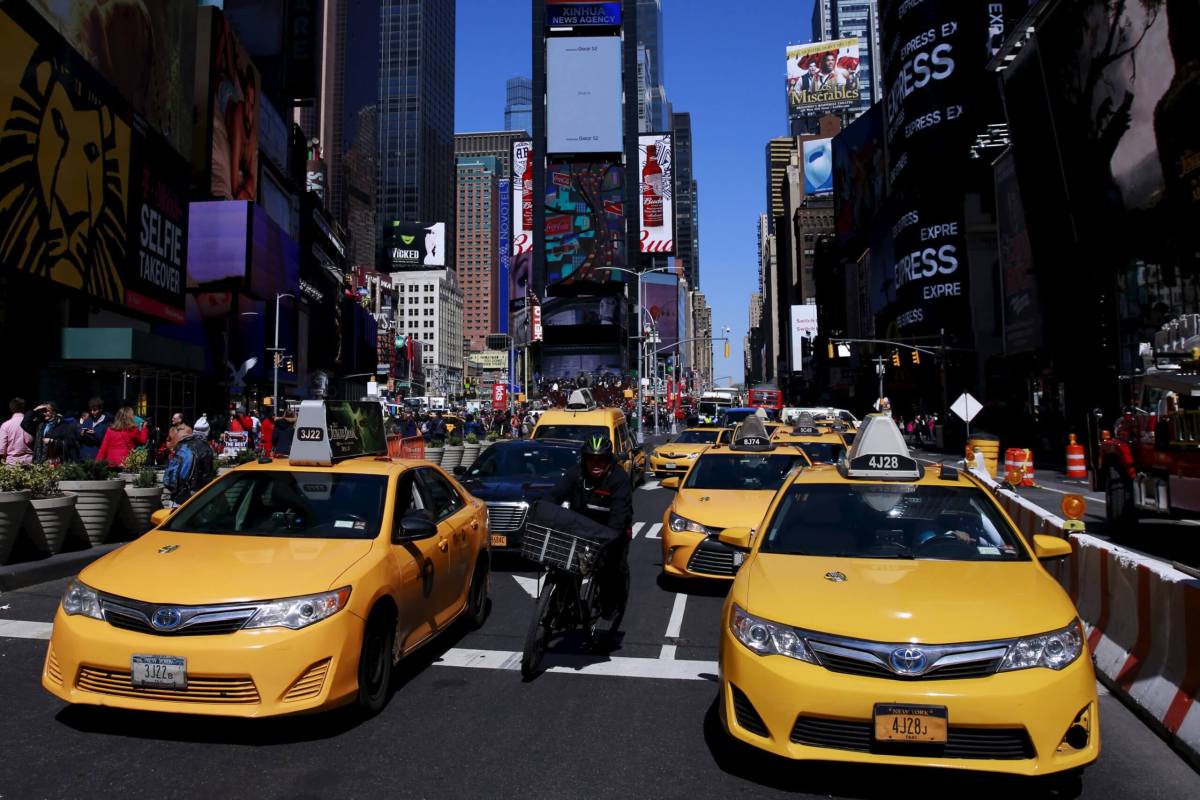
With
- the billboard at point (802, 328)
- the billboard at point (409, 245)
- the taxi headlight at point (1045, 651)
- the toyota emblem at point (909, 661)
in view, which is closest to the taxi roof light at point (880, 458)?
the taxi headlight at point (1045, 651)

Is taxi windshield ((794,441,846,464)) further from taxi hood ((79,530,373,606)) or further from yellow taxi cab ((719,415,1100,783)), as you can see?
taxi hood ((79,530,373,606))

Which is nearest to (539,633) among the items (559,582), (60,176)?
(559,582)

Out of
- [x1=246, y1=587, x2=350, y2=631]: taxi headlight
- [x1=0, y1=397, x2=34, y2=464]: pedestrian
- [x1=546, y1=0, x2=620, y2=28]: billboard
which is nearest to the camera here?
[x1=246, y1=587, x2=350, y2=631]: taxi headlight

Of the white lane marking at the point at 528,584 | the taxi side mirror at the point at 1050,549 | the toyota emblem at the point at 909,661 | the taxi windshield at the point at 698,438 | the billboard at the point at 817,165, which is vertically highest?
the billboard at the point at 817,165

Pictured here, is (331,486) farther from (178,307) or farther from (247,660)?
(178,307)

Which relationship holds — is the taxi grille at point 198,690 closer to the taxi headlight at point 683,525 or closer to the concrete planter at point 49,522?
the taxi headlight at point 683,525

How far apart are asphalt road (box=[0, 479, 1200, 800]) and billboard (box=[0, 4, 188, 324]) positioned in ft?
71.1

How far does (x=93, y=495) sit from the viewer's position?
35.9 ft

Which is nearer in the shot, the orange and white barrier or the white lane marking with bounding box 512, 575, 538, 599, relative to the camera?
the orange and white barrier

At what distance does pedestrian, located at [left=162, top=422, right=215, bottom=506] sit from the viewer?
1180 cm

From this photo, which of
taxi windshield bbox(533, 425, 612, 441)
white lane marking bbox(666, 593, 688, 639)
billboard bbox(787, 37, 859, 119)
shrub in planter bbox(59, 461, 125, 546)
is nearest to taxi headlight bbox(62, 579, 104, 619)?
white lane marking bbox(666, 593, 688, 639)

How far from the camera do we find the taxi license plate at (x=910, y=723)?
4035mm

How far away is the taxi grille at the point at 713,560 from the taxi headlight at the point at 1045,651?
16.3 ft

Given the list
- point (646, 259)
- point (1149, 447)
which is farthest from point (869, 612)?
point (646, 259)
